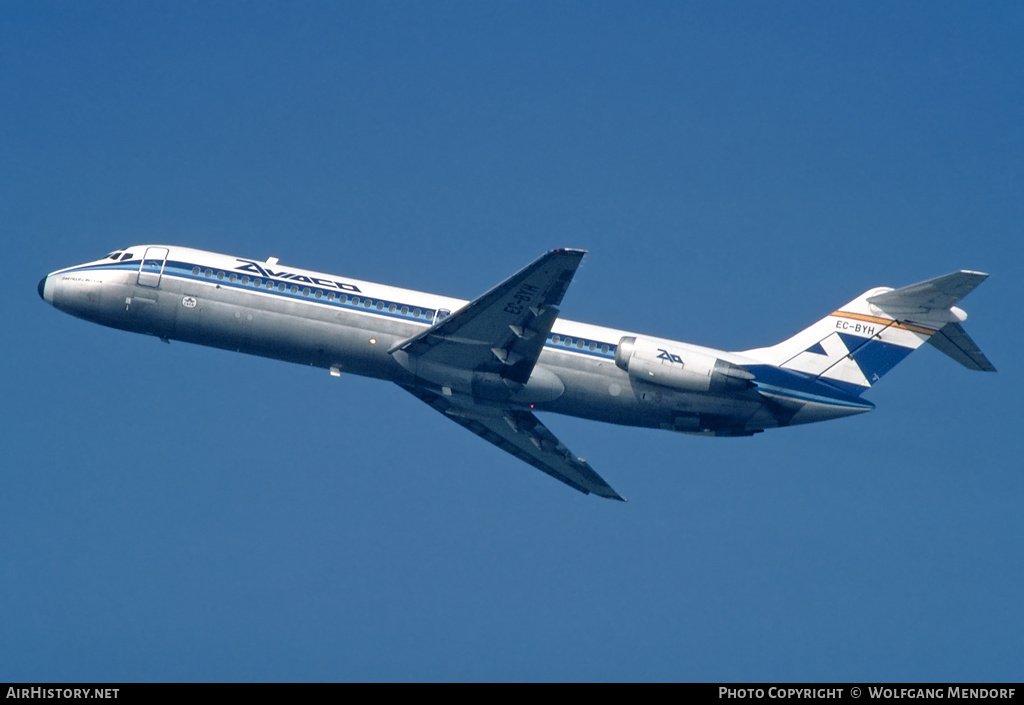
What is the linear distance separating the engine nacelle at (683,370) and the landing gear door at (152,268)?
1680 centimetres

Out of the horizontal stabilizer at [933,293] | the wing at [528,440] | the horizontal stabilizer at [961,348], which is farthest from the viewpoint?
the wing at [528,440]

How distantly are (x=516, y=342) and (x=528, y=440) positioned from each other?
7149mm

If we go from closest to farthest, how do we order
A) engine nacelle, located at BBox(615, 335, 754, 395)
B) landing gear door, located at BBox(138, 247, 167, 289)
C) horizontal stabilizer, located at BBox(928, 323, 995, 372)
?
horizontal stabilizer, located at BBox(928, 323, 995, 372), engine nacelle, located at BBox(615, 335, 754, 395), landing gear door, located at BBox(138, 247, 167, 289)

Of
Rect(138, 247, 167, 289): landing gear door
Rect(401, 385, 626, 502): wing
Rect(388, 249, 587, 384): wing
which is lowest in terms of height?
Rect(401, 385, 626, 502): wing

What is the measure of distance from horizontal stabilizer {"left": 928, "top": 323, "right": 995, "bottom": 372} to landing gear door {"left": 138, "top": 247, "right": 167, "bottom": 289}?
27.1 meters

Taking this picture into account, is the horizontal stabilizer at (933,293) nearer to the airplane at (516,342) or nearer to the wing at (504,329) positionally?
the airplane at (516,342)

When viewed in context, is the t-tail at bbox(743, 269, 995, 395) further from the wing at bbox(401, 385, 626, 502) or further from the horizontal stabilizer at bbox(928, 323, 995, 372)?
the wing at bbox(401, 385, 626, 502)

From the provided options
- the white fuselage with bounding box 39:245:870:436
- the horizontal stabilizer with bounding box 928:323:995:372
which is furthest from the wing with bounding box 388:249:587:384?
the horizontal stabilizer with bounding box 928:323:995:372

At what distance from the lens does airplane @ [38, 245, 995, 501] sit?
37250 mm

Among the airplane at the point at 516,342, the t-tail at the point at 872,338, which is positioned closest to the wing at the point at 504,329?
the airplane at the point at 516,342

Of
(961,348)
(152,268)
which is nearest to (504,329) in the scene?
(152,268)

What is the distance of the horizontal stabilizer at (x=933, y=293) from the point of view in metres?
35.2
